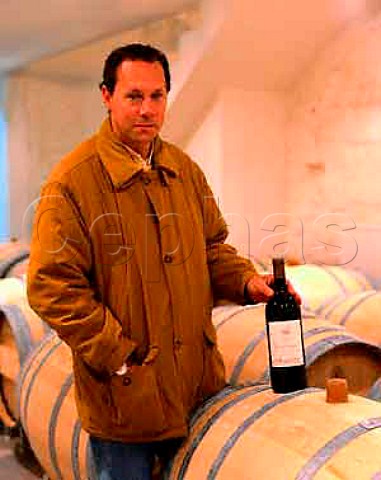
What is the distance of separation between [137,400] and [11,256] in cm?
262

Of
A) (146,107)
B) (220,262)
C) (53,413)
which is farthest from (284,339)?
(53,413)

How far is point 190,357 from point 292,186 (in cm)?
320

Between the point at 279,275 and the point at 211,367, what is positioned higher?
the point at 279,275

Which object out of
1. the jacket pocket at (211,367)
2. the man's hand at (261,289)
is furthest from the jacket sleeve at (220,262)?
the jacket pocket at (211,367)

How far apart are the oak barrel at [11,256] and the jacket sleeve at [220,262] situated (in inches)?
91.4

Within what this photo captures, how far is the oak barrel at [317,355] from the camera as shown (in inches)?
90.9

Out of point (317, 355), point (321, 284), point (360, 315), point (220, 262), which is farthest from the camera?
point (321, 284)

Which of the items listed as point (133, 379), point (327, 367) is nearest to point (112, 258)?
point (133, 379)

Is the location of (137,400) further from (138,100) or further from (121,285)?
(138,100)

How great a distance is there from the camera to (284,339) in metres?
1.77

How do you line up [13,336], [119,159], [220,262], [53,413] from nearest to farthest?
[119,159] < [220,262] < [53,413] < [13,336]

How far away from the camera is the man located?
1.65m

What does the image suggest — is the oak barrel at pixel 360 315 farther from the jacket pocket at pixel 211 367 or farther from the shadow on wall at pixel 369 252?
the jacket pocket at pixel 211 367

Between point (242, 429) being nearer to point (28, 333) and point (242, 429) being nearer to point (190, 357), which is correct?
point (190, 357)
